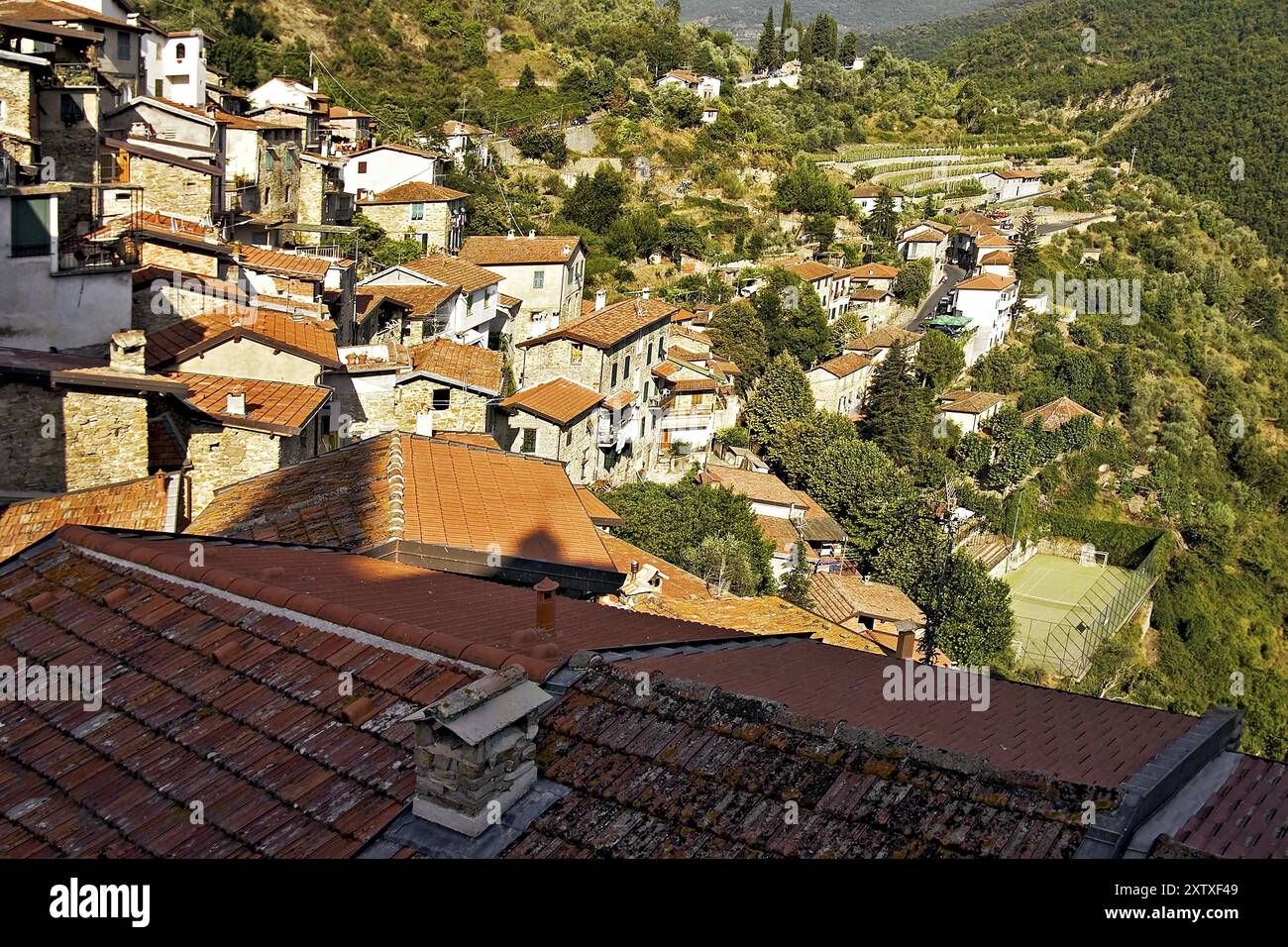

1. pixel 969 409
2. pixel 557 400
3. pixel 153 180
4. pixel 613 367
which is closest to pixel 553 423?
pixel 557 400

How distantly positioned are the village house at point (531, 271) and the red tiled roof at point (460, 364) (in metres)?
12.3

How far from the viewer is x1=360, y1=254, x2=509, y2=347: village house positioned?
3428cm

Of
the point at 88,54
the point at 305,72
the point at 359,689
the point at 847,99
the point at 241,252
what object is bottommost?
the point at 359,689

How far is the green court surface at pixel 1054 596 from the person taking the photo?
142ft

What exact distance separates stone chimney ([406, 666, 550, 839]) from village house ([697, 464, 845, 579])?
35.9 m

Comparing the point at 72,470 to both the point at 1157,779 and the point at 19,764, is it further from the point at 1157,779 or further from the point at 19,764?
the point at 1157,779

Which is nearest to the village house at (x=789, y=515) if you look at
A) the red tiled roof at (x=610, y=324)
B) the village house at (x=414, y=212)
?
the red tiled roof at (x=610, y=324)

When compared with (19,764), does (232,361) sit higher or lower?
higher

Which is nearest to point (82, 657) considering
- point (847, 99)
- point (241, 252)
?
point (241, 252)

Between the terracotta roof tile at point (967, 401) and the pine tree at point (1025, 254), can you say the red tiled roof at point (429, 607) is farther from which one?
the pine tree at point (1025, 254)

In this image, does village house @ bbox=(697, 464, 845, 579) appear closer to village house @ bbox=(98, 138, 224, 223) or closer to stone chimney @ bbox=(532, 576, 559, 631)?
village house @ bbox=(98, 138, 224, 223)
